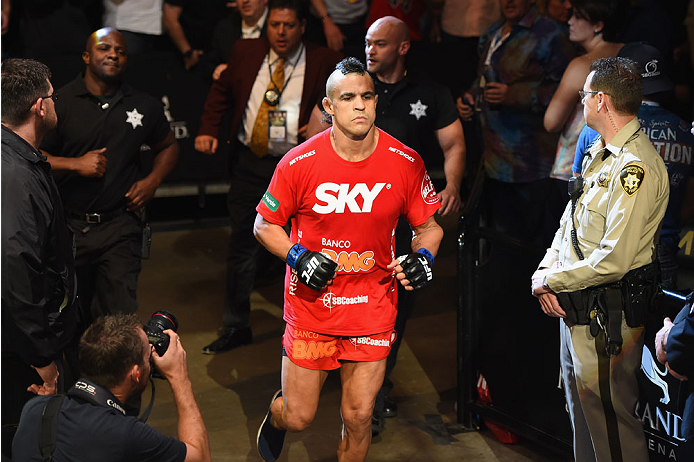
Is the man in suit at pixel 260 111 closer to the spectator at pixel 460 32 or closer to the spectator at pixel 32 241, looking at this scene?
the spectator at pixel 32 241

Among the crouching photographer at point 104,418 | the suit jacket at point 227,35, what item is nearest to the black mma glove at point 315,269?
the crouching photographer at point 104,418

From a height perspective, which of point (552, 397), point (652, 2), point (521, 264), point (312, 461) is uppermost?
point (652, 2)

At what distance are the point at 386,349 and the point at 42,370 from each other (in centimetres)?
158

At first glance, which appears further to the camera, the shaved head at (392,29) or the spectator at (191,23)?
the spectator at (191,23)

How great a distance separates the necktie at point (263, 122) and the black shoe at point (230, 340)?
1.32m

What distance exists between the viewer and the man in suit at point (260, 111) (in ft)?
20.1

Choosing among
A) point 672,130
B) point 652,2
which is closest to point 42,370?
point 672,130

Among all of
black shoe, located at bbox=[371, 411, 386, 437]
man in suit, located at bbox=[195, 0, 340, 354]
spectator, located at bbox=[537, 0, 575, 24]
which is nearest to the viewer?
black shoe, located at bbox=[371, 411, 386, 437]

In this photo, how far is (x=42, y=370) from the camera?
12.1 feet

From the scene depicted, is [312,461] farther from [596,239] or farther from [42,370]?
[596,239]

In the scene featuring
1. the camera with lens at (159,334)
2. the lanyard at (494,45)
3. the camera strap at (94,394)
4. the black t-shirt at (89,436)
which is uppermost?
the lanyard at (494,45)

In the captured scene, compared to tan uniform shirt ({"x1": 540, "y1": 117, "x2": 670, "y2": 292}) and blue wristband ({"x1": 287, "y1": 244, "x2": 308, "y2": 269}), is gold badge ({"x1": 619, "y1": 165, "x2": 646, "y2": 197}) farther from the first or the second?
blue wristband ({"x1": 287, "y1": 244, "x2": 308, "y2": 269})

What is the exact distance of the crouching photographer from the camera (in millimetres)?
2895

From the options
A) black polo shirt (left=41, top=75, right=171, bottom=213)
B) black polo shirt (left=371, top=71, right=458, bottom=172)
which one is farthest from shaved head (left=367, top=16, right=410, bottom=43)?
black polo shirt (left=41, top=75, right=171, bottom=213)
